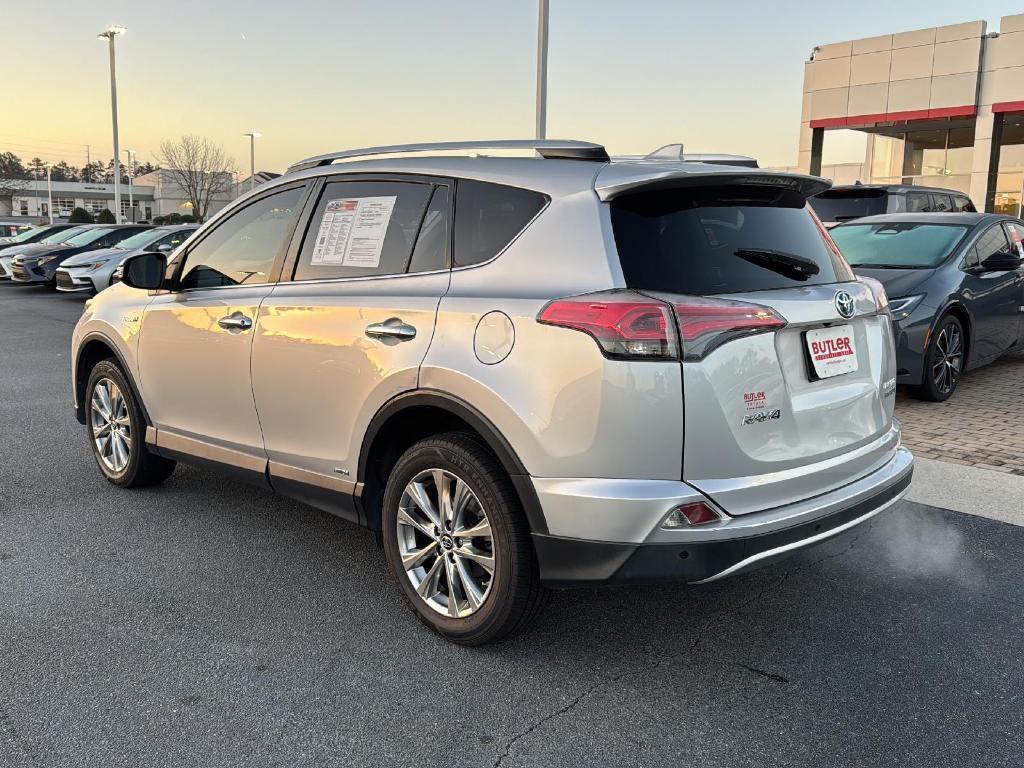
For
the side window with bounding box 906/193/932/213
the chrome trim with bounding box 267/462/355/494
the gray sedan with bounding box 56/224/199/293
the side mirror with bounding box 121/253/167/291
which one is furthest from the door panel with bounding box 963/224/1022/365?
the gray sedan with bounding box 56/224/199/293

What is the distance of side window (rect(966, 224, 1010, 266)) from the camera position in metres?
8.03

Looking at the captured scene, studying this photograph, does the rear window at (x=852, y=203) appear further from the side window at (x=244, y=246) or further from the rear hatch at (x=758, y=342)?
the side window at (x=244, y=246)

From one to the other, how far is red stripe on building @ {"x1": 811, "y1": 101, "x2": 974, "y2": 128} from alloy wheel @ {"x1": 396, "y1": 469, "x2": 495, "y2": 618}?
Answer: 92.6 feet

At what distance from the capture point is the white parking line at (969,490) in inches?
189

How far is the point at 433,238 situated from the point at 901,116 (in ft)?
93.7

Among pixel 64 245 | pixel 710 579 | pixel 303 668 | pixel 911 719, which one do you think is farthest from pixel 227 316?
pixel 64 245

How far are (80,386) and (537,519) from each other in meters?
3.80

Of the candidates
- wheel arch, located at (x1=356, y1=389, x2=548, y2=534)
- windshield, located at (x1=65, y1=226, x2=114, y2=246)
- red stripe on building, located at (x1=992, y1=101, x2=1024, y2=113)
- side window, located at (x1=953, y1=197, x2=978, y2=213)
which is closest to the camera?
wheel arch, located at (x1=356, y1=389, x2=548, y2=534)

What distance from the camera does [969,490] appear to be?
5137 millimetres

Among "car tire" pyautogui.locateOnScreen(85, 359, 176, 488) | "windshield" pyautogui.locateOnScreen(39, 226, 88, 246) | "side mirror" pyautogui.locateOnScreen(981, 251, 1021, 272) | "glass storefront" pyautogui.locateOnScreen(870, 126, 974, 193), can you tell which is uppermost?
"glass storefront" pyautogui.locateOnScreen(870, 126, 974, 193)

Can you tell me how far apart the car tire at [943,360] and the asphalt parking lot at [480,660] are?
299 centimetres

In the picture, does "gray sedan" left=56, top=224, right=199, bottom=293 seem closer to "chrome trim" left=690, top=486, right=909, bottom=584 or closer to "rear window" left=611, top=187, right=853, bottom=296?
"rear window" left=611, top=187, right=853, bottom=296

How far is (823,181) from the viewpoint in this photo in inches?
141

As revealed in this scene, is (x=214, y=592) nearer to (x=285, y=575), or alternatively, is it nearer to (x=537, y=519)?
(x=285, y=575)
